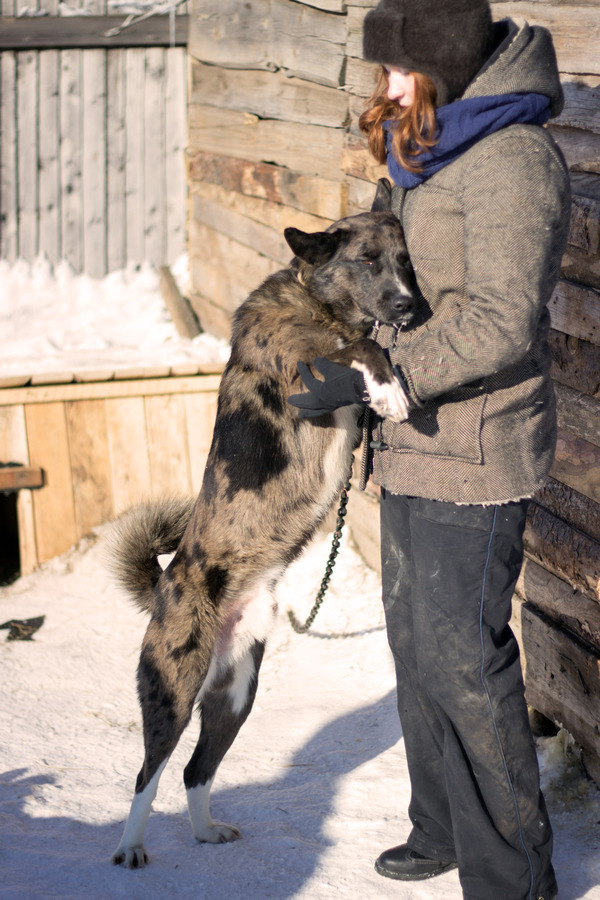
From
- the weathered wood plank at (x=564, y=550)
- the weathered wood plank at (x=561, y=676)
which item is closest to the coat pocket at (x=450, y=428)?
the weathered wood plank at (x=564, y=550)

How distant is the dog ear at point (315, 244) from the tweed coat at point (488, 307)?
0.35 m

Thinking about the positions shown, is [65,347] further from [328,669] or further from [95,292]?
[328,669]

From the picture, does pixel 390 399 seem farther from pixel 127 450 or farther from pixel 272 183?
pixel 272 183

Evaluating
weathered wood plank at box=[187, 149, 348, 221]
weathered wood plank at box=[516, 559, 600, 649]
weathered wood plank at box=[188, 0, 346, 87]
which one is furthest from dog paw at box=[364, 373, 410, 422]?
weathered wood plank at box=[188, 0, 346, 87]

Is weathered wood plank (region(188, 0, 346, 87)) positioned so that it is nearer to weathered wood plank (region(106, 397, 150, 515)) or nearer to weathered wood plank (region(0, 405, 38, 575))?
weathered wood plank (region(106, 397, 150, 515))

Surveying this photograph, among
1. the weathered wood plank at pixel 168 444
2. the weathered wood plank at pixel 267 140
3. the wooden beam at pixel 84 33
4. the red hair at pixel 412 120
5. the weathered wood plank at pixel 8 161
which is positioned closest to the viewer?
the red hair at pixel 412 120

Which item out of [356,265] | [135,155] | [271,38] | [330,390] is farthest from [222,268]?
[330,390]

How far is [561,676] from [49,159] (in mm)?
5918

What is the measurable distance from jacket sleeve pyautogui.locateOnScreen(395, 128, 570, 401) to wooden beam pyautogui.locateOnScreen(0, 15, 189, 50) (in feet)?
19.1

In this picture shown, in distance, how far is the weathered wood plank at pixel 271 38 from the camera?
184 inches

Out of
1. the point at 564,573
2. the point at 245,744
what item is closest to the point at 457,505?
the point at 564,573

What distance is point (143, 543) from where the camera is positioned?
9.78 feet

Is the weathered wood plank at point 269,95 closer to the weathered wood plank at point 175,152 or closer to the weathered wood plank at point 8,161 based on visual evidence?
the weathered wood plank at point 175,152

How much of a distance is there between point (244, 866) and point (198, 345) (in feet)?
14.5
